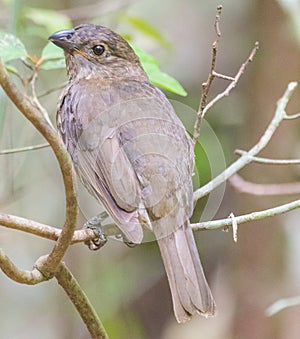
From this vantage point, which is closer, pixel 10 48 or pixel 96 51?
pixel 10 48

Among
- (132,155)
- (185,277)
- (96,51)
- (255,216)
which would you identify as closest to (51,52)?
(96,51)

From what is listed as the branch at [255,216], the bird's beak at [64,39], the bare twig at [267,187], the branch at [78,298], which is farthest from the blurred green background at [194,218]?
the branch at [78,298]

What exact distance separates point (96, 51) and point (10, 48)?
1.87 ft

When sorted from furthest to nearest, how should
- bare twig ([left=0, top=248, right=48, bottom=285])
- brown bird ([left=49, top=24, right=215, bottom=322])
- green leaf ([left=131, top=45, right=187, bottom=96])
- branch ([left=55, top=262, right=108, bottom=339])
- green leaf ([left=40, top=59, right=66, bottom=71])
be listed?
green leaf ([left=40, top=59, right=66, bottom=71])
green leaf ([left=131, top=45, right=187, bottom=96])
brown bird ([left=49, top=24, right=215, bottom=322])
branch ([left=55, top=262, right=108, bottom=339])
bare twig ([left=0, top=248, right=48, bottom=285])

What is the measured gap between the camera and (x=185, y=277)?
238 cm

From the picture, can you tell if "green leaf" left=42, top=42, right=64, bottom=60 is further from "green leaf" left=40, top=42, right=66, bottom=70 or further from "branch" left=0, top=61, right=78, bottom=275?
"branch" left=0, top=61, right=78, bottom=275

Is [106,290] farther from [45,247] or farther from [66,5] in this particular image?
[66,5]

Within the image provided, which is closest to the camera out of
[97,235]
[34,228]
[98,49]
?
[34,228]

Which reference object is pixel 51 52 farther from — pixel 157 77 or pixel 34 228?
pixel 34 228

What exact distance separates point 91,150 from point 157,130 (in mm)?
240

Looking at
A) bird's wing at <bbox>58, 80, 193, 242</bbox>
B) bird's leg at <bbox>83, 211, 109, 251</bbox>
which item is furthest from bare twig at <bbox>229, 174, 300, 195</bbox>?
bird's leg at <bbox>83, 211, 109, 251</bbox>

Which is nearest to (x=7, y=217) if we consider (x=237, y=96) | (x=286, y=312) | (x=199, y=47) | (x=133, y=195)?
(x=133, y=195)

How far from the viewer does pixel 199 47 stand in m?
5.90

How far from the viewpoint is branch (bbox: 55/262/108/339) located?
6.64ft
